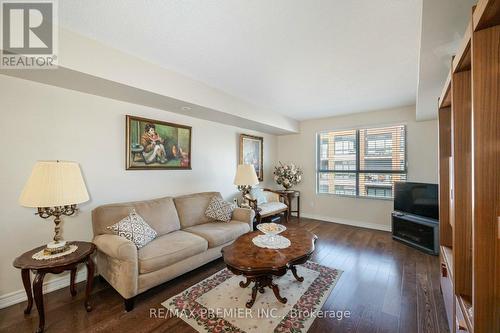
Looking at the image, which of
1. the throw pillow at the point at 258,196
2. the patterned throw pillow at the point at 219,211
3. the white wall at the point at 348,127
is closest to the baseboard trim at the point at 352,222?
the white wall at the point at 348,127

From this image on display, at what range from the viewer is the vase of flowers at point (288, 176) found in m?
5.07

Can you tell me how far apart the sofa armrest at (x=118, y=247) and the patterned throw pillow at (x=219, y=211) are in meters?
1.31

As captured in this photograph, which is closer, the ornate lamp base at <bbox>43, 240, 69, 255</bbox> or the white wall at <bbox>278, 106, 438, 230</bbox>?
the ornate lamp base at <bbox>43, 240, 69, 255</bbox>

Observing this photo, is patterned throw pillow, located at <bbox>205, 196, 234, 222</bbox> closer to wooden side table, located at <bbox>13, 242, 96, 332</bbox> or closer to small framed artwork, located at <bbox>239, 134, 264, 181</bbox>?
small framed artwork, located at <bbox>239, 134, 264, 181</bbox>

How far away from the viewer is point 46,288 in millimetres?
2139

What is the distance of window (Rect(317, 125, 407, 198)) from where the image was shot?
417 centimetres

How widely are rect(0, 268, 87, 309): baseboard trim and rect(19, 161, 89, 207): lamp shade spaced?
3.66 ft

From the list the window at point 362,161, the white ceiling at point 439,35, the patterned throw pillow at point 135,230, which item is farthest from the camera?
the window at point 362,161

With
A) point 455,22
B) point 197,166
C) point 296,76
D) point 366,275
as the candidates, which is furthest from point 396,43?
point 197,166

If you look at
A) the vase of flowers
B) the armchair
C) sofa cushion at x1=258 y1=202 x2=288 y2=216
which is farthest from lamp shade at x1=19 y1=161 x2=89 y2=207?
the vase of flowers

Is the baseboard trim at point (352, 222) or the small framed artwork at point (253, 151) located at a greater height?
the small framed artwork at point (253, 151)

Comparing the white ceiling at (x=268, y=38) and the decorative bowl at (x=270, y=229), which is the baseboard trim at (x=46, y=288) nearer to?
the decorative bowl at (x=270, y=229)

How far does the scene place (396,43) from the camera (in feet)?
6.43

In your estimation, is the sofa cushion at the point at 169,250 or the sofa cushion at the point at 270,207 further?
the sofa cushion at the point at 270,207
